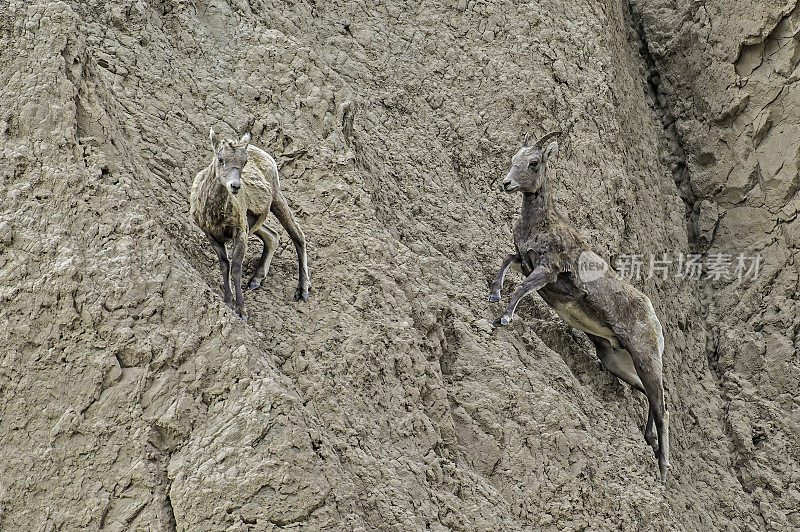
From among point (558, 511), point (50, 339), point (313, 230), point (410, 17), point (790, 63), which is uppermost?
point (790, 63)

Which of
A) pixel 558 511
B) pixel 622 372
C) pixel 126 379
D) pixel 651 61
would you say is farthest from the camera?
pixel 651 61

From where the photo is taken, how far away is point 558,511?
24.4ft

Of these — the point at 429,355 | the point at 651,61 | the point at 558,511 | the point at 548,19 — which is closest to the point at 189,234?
the point at 429,355

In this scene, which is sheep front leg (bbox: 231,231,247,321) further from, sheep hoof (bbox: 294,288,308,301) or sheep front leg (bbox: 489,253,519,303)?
sheep front leg (bbox: 489,253,519,303)

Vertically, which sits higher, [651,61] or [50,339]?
[651,61]

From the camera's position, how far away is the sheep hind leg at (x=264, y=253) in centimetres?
694

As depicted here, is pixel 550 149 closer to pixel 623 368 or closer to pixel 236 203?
pixel 623 368

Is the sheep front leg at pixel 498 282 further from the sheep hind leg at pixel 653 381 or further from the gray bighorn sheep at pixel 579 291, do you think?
the sheep hind leg at pixel 653 381

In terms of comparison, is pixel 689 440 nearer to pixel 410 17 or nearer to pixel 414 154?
pixel 414 154

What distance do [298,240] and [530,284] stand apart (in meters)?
1.91

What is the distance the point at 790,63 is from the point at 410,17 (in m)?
4.47

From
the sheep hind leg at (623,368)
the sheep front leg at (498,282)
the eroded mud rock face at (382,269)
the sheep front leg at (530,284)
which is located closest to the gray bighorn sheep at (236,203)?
the eroded mud rock face at (382,269)

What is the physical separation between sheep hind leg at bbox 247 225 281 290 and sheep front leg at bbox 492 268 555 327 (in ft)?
6.26

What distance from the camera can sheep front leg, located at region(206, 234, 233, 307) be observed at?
21.0 ft
